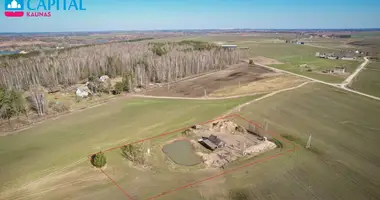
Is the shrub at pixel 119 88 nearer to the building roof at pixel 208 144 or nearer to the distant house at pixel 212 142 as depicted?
the distant house at pixel 212 142

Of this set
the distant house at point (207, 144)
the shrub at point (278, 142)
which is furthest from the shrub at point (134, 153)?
the shrub at point (278, 142)

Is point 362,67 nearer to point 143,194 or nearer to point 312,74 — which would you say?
point 312,74

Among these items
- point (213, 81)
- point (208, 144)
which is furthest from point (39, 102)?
point (213, 81)

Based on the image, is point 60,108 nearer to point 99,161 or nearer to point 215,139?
point 99,161

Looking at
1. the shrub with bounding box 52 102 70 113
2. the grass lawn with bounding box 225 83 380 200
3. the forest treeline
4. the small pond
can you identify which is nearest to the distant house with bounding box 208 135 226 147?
the small pond

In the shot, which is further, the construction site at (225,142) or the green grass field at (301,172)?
the construction site at (225,142)

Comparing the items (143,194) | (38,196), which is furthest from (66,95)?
(143,194)
